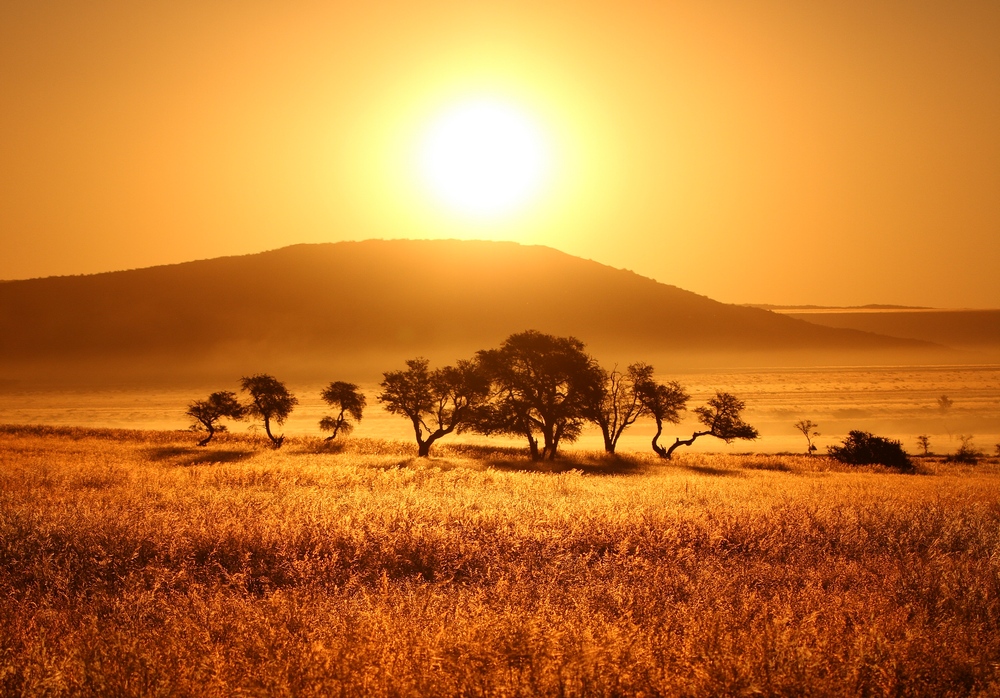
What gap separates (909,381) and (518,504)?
12563 centimetres

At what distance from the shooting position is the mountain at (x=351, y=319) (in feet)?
460

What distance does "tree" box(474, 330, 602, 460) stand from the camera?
41125 mm

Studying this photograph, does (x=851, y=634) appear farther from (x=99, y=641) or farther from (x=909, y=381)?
(x=909, y=381)

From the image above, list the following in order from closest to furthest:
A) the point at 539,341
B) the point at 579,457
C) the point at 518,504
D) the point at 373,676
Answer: the point at 373,676, the point at 518,504, the point at 579,457, the point at 539,341

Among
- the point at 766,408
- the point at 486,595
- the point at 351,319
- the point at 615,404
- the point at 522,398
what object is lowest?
the point at 486,595

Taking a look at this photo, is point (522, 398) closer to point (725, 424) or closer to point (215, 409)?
point (725, 424)

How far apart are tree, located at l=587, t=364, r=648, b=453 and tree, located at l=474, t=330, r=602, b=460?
2.14 feet

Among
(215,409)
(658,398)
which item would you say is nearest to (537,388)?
(658,398)

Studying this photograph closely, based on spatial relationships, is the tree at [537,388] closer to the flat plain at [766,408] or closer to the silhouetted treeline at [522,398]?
the silhouetted treeline at [522,398]

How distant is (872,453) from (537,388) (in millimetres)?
18402

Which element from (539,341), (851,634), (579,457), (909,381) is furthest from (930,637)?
(909,381)

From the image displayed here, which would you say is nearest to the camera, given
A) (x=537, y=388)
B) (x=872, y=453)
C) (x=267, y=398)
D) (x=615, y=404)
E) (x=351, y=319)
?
(x=872, y=453)

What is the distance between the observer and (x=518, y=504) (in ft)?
36.6

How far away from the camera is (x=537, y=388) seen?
137ft
